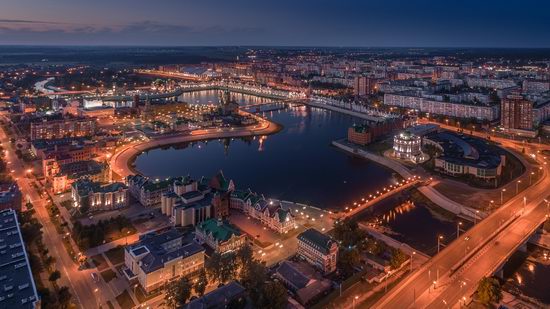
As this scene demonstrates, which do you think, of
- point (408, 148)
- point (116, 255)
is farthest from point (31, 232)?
point (408, 148)

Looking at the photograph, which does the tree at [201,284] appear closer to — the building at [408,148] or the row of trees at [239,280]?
the row of trees at [239,280]

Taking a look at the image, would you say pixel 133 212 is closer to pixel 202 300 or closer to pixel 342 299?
pixel 202 300

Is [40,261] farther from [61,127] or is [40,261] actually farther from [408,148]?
[61,127]

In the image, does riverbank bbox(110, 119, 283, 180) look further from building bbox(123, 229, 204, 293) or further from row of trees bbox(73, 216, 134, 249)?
building bbox(123, 229, 204, 293)

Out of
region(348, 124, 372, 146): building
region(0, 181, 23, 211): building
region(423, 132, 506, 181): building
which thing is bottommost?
region(0, 181, 23, 211): building

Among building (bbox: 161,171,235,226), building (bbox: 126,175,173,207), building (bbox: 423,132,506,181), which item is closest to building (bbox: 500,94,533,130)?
building (bbox: 423,132,506,181)

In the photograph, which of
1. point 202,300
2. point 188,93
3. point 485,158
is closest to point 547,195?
point 485,158

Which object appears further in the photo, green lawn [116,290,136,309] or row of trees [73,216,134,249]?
row of trees [73,216,134,249]
